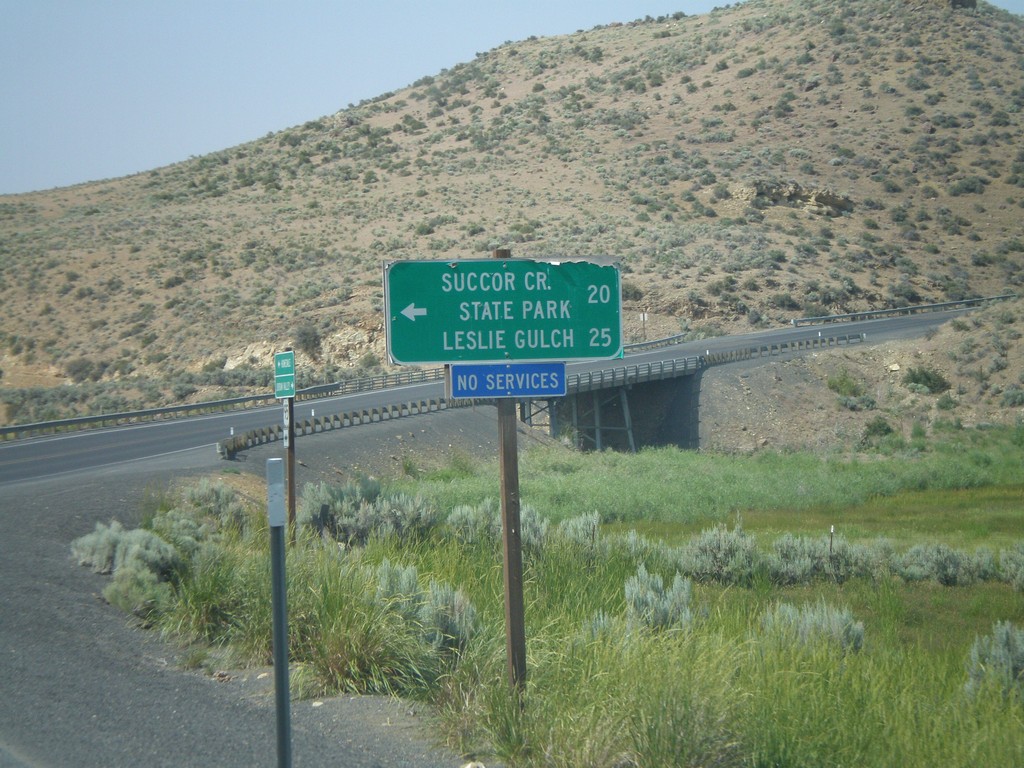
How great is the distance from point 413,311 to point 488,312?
46 centimetres

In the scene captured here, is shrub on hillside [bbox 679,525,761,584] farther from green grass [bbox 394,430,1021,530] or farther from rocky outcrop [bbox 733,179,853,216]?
rocky outcrop [bbox 733,179,853,216]

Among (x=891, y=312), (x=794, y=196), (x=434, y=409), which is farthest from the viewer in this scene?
(x=794, y=196)

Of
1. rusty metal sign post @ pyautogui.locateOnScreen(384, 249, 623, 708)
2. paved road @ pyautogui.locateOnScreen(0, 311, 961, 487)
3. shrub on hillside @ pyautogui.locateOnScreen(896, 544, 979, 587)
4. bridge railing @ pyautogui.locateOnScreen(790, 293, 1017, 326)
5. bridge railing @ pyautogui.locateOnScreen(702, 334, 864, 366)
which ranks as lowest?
shrub on hillside @ pyautogui.locateOnScreen(896, 544, 979, 587)

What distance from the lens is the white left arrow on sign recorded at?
641 cm

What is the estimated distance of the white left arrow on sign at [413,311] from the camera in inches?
253

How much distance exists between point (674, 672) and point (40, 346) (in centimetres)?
6203

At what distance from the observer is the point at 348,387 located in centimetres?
4931

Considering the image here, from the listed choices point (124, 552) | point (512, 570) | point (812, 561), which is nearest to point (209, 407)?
point (812, 561)

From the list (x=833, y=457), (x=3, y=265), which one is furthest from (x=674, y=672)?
(x=3, y=265)

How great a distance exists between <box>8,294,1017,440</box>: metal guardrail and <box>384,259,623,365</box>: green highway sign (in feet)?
108

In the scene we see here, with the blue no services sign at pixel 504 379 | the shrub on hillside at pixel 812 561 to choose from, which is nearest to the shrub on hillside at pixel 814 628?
the blue no services sign at pixel 504 379

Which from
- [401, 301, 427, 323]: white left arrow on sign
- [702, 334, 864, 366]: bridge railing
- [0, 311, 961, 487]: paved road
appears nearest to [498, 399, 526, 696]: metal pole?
[401, 301, 427, 323]: white left arrow on sign

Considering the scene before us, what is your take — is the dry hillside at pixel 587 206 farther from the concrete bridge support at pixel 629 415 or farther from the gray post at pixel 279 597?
the gray post at pixel 279 597

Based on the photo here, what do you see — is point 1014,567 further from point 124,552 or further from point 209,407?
point 209,407
